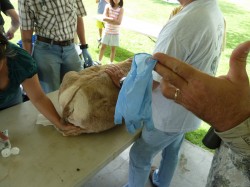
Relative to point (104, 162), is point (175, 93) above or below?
above

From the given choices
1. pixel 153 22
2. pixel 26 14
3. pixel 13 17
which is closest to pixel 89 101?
pixel 26 14

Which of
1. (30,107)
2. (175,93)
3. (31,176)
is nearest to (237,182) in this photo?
(175,93)

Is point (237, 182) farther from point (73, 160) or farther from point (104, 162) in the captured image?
point (73, 160)

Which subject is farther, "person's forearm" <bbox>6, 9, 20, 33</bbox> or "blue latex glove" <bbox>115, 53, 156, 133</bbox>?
"person's forearm" <bbox>6, 9, 20, 33</bbox>

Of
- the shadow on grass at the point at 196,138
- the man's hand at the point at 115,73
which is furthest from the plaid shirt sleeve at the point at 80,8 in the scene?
the shadow on grass at the point at 196,138

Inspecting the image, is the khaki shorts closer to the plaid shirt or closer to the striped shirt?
the plaid shirt

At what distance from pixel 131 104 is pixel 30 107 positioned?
0.73m

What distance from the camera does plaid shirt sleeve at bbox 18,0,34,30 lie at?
1.74 meters

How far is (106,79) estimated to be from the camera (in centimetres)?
126

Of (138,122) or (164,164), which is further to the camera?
(164,164)

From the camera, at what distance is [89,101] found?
3.84ft

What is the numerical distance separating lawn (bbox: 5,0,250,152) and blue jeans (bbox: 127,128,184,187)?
0.89 metres

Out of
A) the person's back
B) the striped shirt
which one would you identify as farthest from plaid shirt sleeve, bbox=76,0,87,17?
the striped shirt

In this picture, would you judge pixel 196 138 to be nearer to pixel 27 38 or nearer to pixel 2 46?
pixel 27 38
